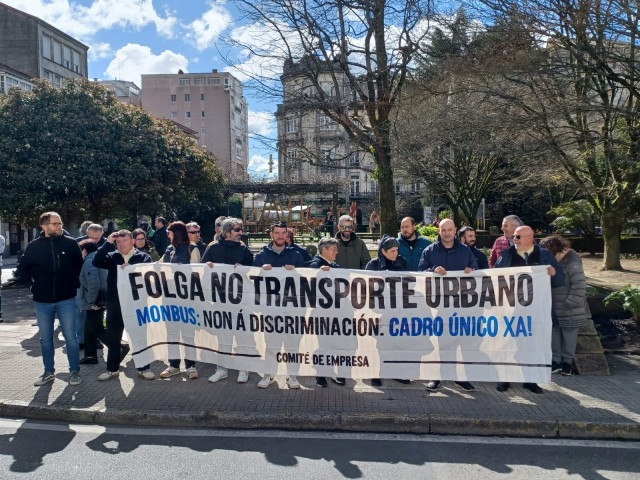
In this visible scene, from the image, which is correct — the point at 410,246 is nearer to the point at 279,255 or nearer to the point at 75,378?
the point at 279,255

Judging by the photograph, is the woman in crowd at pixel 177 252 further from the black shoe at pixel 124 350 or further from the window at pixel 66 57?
the window at pixel 66 57

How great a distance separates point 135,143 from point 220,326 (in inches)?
481

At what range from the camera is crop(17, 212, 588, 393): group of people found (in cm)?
607

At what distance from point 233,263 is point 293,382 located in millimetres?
1622

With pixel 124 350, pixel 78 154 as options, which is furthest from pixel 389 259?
pixel 78 154

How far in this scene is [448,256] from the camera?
19.9 ft

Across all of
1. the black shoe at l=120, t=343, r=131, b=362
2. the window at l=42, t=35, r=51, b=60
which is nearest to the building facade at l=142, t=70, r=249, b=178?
the window at l=42, t=35, r=51, b=60

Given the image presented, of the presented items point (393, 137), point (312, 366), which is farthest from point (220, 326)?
point (393, 137)

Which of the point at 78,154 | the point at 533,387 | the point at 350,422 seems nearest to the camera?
the point at 350,422

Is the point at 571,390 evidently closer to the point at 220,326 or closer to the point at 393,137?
the point at 220,326

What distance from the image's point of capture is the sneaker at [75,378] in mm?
6179

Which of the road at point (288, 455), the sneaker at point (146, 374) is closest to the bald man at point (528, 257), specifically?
the road at point (288, 455)

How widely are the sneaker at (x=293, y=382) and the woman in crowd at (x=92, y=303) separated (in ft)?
8.38

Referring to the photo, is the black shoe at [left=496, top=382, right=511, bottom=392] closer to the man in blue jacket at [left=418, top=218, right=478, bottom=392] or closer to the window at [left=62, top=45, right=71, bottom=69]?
the man in blue jacket at [left=418, top=218, right=478, bottom=392]
